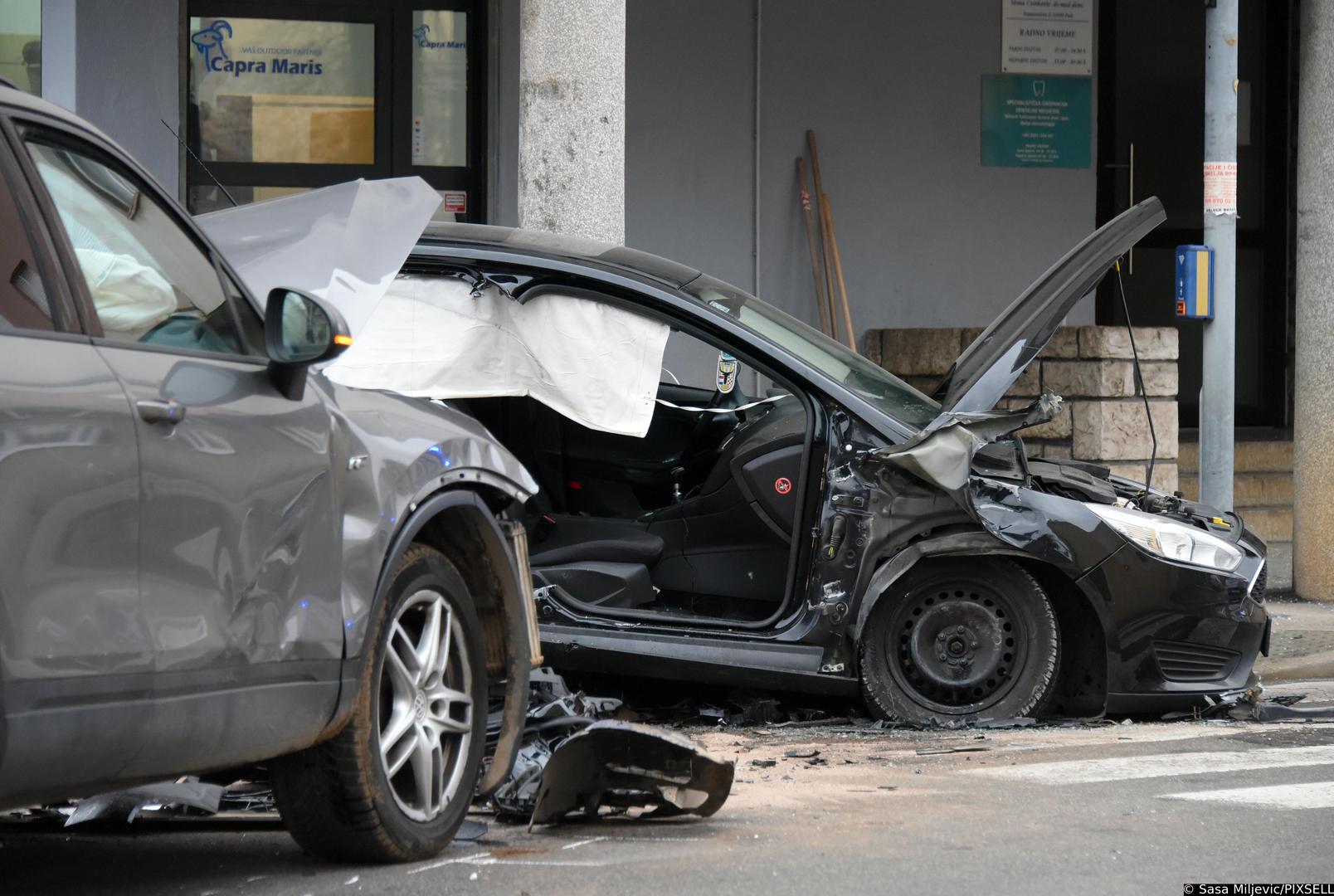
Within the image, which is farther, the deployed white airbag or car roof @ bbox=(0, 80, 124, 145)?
the deployed white airbag

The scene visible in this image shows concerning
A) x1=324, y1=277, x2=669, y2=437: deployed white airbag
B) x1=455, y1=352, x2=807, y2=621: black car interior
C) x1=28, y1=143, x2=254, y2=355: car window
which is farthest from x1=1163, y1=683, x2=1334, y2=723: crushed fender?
x1=28, y1=143, x2=254, y2=355: car window

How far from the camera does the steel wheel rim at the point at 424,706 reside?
4258 mm

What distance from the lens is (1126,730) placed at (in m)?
6.58

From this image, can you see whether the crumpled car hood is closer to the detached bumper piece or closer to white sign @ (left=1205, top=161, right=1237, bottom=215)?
white sign @ (left=1205, top=161, right=1237, bottom=215)

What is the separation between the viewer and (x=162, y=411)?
Answer: 11.5 ft

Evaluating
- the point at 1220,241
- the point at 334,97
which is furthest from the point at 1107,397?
the point at 334,97

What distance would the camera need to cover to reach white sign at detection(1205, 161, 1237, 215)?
864 cm

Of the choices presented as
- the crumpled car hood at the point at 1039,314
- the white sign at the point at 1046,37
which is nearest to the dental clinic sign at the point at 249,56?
the white sign at the point at 1046,37

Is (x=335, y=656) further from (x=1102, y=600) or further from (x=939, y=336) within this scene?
(x=939, y=336)

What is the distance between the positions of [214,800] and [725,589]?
258 cm

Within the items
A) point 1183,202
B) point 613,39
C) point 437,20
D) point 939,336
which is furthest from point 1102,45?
point 613,39

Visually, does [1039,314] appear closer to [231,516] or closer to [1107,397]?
[1107,397]

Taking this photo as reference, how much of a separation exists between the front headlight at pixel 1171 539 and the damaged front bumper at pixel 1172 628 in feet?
0.14

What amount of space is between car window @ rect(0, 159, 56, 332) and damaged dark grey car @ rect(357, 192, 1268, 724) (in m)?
3.16
